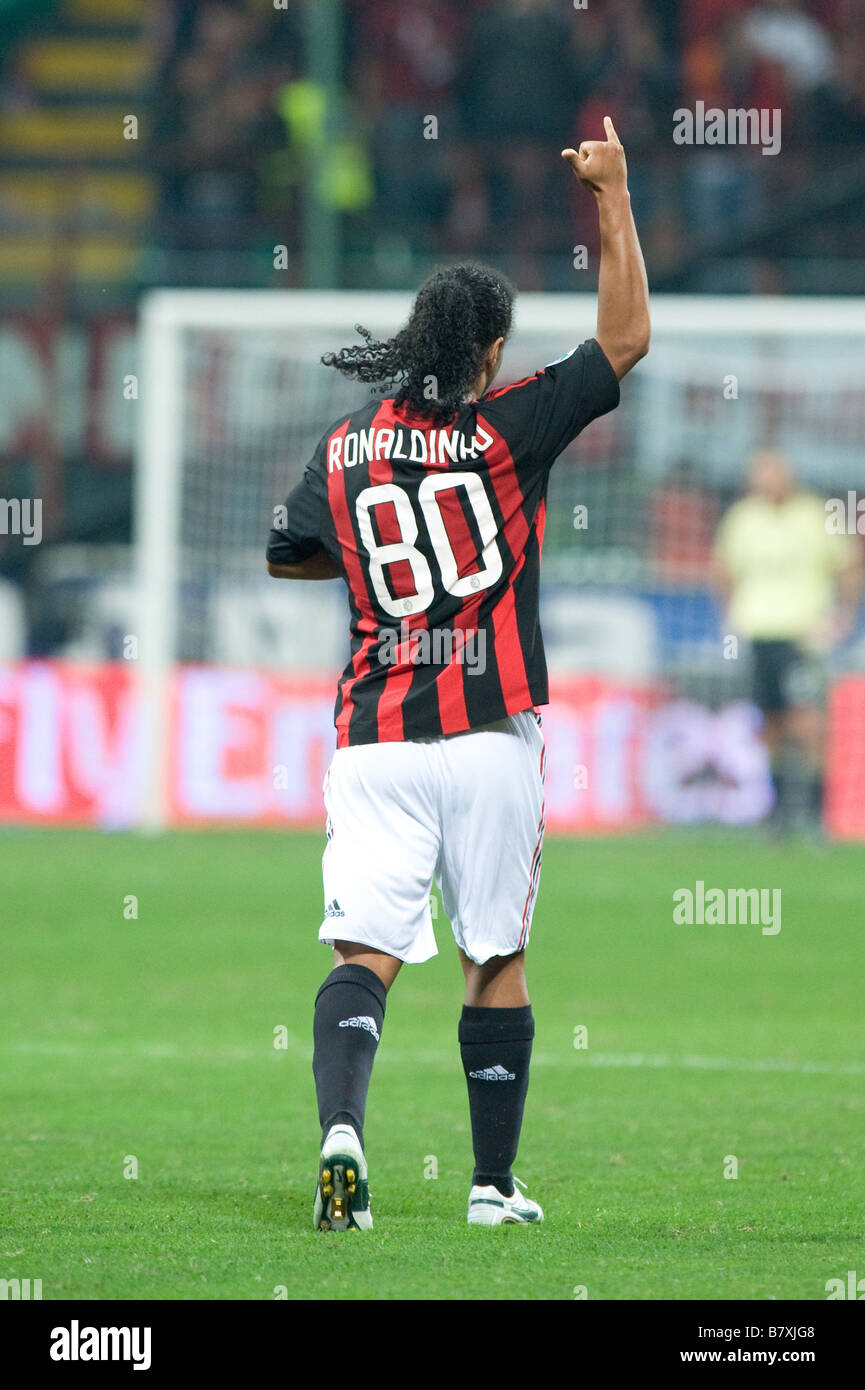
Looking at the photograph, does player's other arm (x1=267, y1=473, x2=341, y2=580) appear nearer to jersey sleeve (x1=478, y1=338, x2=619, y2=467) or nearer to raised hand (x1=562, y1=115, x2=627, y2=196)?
jersey sleeve (x1=478, y1=338, x2=619, y2=467)

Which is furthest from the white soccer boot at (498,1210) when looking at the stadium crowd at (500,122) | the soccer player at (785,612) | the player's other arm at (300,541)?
A: the stadium crowd at (500,122)

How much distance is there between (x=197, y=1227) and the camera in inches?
171

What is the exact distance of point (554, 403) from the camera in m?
4.38

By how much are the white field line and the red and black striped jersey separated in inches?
103

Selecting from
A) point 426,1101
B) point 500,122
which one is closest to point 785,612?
point 500,122

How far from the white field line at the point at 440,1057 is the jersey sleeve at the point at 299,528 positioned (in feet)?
8.51

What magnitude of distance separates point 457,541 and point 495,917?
0.78 metres

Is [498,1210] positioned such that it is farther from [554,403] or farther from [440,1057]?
[440,1057]

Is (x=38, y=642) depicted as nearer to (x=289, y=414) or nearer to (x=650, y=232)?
(x=289, y=414)

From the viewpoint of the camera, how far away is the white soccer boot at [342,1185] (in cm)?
407

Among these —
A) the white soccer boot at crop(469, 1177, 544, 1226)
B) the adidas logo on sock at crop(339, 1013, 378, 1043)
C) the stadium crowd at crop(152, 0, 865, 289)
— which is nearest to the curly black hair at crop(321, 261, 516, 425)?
the adidas logo on sock at crop(339, 1013, 378, 1043)

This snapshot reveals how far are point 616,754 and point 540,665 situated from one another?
928cm

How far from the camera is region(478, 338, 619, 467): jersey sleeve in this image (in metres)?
4.36
